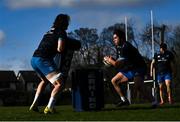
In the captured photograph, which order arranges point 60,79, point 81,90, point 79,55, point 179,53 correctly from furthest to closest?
point 79,55 → point 179,53 → point 81,90 → point 60,79

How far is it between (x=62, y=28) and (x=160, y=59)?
5.72 meters

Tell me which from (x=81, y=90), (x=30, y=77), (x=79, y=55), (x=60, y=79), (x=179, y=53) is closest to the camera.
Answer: (x=60, y=79)

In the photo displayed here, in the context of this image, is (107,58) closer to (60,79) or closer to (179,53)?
(60,79)

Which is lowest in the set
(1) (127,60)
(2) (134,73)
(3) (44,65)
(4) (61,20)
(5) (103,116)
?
(5) (103,116)

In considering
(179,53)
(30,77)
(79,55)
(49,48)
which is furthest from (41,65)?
(30,77)

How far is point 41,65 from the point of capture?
1040 cm

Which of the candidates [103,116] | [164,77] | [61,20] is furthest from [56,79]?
[164,77]

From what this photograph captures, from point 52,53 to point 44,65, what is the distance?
29 cm

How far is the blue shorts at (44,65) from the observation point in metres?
10.3

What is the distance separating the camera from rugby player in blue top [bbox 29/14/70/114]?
10.2 metres

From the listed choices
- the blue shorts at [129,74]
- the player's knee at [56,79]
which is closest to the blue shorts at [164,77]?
the blue shorts at [129,74]

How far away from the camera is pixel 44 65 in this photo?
10.4m

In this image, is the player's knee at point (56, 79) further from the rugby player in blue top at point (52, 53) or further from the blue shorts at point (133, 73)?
the blue shorts at point (133, 73)

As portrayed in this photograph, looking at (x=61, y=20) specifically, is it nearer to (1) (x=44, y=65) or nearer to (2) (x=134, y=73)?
(1) (x=44, y=65)
